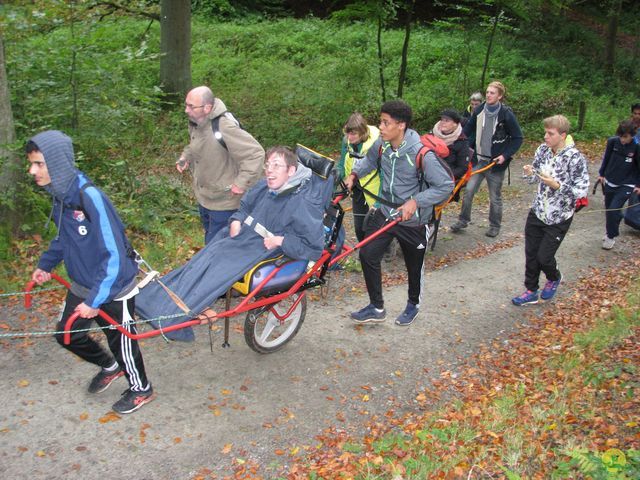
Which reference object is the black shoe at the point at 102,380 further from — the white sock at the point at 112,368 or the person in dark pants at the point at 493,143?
the person in dark pants at the point at 493,143

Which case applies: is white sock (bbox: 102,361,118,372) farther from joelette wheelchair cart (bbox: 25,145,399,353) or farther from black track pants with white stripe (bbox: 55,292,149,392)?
joelette wheelchair cart (bbox: 25,145,399,353)

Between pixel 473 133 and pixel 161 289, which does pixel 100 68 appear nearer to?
pixel 161 289

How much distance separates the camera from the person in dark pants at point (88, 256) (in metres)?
4.11

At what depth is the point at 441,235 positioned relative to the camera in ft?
32.1

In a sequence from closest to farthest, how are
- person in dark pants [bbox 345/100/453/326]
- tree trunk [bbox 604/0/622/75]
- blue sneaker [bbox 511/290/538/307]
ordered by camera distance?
person in dark pants [bbox 345/100/453/326]
blue sneaker [bbox 511/290/538/307]
tree trunk [bbox 604/0/622/75]

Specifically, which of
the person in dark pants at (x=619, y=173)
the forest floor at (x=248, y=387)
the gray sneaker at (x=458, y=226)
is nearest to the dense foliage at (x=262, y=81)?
the forest floor at (x=248, y=387)

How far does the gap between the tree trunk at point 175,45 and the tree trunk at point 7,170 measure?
646 centimetres

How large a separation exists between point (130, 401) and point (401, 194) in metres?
3.12

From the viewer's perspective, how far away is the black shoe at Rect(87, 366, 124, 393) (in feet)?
16.8

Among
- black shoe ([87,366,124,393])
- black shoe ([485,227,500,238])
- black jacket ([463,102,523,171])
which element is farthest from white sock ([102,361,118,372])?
black shoe ([485,227,500,238])

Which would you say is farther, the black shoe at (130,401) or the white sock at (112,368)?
the white sock at (112,368)

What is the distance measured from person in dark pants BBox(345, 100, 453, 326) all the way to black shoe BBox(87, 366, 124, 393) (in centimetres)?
258

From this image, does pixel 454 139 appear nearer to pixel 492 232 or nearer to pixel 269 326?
A: pixel 492 232

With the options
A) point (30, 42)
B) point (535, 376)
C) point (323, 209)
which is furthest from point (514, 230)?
point (30, 42)
